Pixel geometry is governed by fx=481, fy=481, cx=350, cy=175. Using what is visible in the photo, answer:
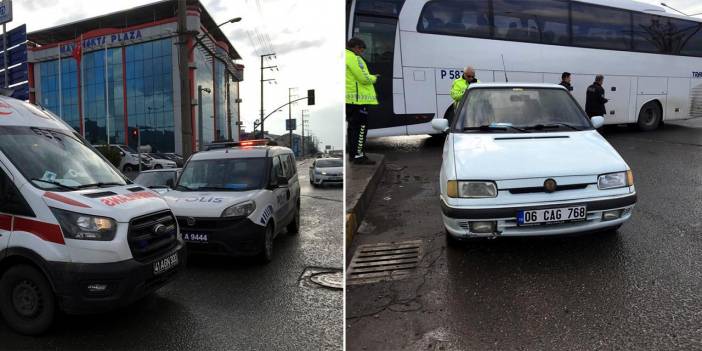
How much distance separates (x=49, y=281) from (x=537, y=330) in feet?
11.0

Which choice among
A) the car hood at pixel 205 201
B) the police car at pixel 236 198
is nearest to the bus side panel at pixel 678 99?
the police car at pixel 236 198

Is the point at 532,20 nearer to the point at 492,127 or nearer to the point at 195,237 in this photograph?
the point at 492,127

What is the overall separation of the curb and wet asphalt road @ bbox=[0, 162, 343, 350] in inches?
10.3

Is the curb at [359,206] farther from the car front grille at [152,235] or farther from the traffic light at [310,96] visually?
the traffic light at [310,96]

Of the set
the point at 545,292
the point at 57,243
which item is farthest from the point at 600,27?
the point at 57,243

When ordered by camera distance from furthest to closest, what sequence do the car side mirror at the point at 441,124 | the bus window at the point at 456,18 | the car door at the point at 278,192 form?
the bus window at the point at 456,18 → the car door at the point at 278,192 → the car side mirror at the point at 441,124

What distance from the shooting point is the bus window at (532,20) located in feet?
31.0

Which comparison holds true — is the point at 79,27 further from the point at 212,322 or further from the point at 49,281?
the point at 212,322

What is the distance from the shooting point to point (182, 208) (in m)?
5.42

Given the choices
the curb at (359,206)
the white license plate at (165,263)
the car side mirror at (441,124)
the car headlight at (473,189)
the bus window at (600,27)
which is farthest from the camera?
the bus window at (600,27)

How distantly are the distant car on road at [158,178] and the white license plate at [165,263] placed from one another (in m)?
2.07

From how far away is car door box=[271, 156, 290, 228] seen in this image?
5.88 m

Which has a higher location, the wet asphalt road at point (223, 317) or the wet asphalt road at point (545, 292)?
the wet asphalt road at point (545, 292)

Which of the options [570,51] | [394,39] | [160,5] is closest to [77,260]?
[160,5]
